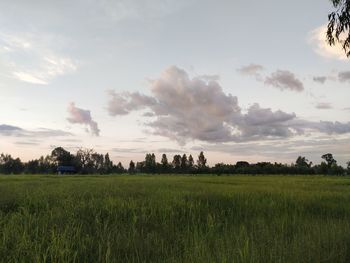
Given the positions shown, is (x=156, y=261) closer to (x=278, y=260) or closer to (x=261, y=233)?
(x=278, y=260)

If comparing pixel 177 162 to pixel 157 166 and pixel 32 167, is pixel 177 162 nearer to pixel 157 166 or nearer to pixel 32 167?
pixel 157 166

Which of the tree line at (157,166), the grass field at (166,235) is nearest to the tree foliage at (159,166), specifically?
the tree line at (157,166)

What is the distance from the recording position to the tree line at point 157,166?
367ft

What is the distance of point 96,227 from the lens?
7.42m

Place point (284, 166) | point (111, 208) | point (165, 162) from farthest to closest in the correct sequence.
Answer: point (165, 162) < point (284, 166) < point (111, 208)

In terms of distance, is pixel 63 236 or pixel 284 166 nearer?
pixel 63 236

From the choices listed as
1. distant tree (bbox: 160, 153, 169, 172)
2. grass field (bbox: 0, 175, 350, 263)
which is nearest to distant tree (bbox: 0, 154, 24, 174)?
distant tree (bbox: 160, 153, 169, 172)

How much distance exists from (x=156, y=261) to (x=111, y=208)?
4.00m

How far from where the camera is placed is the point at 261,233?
7285mm

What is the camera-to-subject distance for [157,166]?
137375 millimetres

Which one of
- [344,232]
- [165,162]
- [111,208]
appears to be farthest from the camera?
[165,162]

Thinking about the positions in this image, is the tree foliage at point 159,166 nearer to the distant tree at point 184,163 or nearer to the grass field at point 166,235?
the distant tree at point 184,163

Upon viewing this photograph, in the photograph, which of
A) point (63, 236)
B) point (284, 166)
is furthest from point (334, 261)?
point (284, 166)

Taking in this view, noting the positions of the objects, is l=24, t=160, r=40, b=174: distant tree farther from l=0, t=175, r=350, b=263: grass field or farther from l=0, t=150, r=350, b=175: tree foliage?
l=0, t=175, r=350, b=263: grass field
